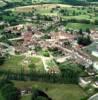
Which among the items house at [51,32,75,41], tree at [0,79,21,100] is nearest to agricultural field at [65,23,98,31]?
house at [51,32,75,41]

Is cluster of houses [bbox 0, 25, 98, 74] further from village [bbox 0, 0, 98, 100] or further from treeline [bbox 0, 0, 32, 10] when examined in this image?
treeline [bbox 0, 0, 32, 10]

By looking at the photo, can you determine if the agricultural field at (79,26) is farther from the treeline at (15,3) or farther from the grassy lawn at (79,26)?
the treeline at (15,3)

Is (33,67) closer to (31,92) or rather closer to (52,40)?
(31,92)

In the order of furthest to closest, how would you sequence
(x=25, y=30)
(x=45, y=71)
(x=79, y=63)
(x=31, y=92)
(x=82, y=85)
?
1. (x=25, y=30)
2. (x=79, y=63)
3. (x=45, y=71)
4. (x=82, y=85)
5. (x=31, y=92)

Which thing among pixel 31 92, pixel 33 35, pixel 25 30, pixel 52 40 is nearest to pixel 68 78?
pixel 31 92

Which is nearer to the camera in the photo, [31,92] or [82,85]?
[31,92]

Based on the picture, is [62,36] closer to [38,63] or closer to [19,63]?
[38,63]

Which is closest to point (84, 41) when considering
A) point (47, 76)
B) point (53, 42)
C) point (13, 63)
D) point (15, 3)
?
point (53, 42)
